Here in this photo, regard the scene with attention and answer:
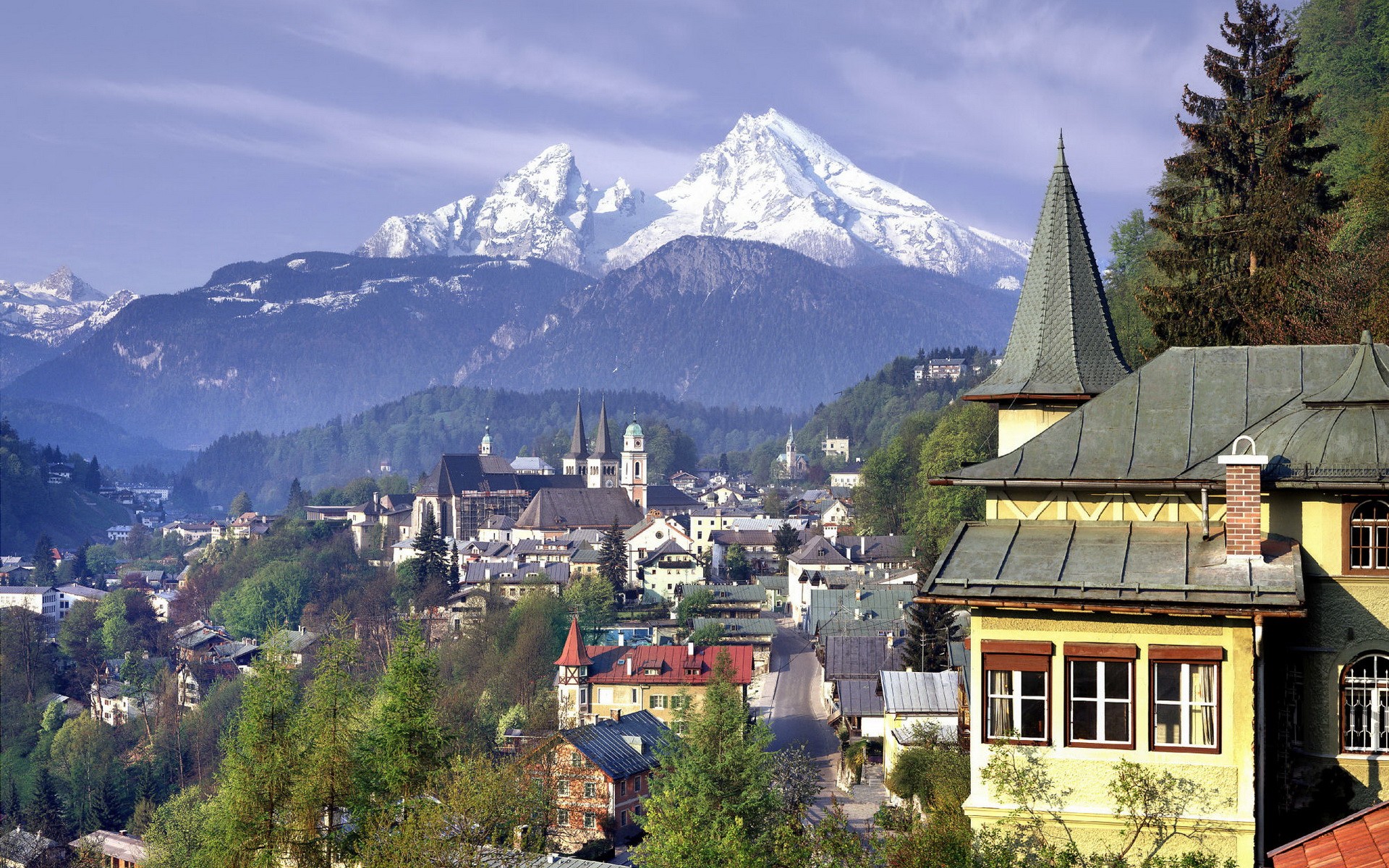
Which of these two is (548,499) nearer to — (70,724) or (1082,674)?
(70,724)

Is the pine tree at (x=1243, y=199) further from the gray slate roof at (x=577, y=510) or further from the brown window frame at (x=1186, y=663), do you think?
the gray slate roof at (x=577, y=510)

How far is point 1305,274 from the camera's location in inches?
1242

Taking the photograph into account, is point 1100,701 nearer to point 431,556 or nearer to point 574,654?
point 574,654

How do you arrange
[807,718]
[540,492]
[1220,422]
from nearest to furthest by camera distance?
[1220,422] → [807,718] → [540,492]

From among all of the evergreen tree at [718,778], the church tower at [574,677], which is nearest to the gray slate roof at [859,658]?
the church tower at [574,677]

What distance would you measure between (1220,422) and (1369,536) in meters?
2.33

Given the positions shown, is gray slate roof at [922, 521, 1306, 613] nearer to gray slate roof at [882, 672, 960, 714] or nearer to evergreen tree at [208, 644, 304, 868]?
evergreen tree at [208, 644, 304, 868]

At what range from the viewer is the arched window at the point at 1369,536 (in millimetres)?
16703

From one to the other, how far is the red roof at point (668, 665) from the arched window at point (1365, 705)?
5450 centimetres

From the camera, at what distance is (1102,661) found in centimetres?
1692

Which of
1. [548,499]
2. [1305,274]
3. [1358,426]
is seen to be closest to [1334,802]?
[1358,426]

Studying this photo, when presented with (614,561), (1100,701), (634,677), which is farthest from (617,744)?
(614,561)

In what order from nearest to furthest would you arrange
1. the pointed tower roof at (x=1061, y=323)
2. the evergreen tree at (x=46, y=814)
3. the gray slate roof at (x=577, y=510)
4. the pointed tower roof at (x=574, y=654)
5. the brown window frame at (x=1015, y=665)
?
the brown window frame at (x=1015, y=665) < the pointed tower roof at (x=1061, y=323) < the pointed tower roof at (x=574, y=654) < the evergreen tree at (x=46, y=814) < the gray slate roof at (x=577, y=510)

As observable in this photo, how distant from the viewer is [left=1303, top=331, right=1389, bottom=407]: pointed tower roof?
17.0 metres
